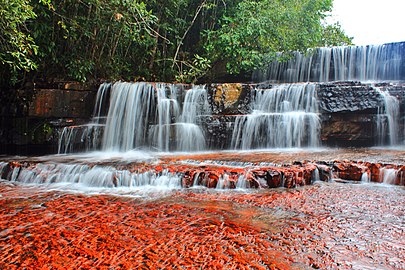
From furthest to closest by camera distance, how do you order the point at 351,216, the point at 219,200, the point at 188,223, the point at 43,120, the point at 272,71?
the point at 272,71, the point at 43,120, the point at 219,200, the point at 351,216, the point at 188,223

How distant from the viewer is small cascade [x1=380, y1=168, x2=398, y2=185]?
400 cm

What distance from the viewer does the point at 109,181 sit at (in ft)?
14.1

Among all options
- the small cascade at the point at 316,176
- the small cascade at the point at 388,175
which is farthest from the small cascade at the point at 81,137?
the small cascade at the point at 388,175

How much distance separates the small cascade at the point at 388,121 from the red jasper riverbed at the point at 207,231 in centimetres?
478

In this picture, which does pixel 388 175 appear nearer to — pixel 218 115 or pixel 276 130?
pixel 276 130

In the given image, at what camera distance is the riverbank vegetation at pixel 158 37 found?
768cm

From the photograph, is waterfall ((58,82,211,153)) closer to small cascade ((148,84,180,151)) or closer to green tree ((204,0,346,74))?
small cascade ((148,84,180,151))

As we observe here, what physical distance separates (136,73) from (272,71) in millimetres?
5645

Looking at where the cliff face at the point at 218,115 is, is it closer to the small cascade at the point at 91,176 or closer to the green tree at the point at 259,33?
the green tree at the point at 259,33

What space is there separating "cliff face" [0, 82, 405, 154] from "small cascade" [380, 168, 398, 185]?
11.7 ft

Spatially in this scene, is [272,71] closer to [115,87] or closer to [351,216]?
[115,87]

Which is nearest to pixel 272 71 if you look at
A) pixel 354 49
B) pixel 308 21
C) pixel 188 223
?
pixel 308 21

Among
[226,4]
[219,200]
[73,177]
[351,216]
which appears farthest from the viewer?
[226,4]

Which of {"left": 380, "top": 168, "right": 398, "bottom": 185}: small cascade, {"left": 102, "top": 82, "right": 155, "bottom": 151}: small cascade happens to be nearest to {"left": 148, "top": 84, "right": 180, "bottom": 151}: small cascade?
{"left": 102, "top": 82, "right": 155, "bottom": 151}: small cascade
